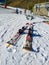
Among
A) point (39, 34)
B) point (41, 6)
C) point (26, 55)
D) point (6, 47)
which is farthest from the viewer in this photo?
point (41, 6)

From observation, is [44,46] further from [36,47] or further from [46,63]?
[46,63]

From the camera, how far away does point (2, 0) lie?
5512 centimetres

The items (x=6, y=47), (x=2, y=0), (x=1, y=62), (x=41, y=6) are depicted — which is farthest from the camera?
(x=2, y=0)

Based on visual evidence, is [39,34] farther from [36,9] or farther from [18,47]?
[36,9]

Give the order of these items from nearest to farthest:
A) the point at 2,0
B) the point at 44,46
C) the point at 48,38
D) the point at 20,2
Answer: the point at 44,46 < the point at 48,38 < the point at 20,2 < the point at 2,0

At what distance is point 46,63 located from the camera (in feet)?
33.6

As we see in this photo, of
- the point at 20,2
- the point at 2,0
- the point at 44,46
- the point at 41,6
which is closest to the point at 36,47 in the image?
the point at 44,46

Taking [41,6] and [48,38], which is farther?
[41,6]

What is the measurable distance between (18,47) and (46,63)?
2.53 m

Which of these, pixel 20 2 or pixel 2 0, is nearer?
pixel 20 2

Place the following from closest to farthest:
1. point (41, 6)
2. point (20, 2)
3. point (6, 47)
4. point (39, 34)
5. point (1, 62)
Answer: point (1, 62) < point (6, 47) < point (39, 34) < point (41, 6) < point (20, 2)

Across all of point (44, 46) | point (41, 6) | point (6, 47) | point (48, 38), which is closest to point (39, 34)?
point (48, 38)

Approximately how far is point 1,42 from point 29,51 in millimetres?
2469

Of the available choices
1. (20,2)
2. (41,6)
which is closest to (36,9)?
(41,6)
